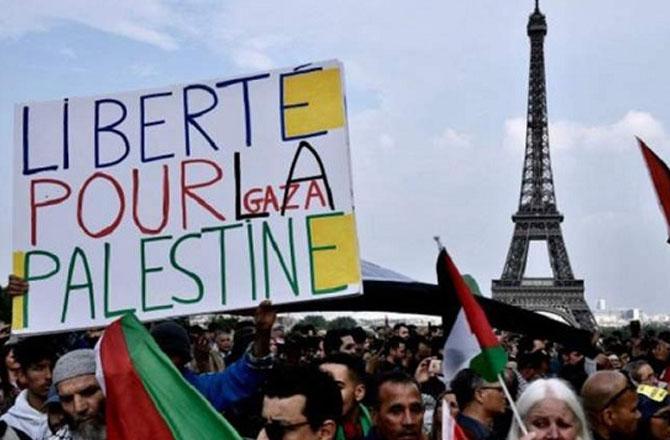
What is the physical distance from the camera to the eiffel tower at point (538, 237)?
60281 mm

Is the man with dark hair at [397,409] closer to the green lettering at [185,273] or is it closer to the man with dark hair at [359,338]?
the green lettering at [185,273]

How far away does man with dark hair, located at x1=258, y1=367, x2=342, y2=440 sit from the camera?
13.3 feet

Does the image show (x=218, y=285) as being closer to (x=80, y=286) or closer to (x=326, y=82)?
(x=80, y=286)

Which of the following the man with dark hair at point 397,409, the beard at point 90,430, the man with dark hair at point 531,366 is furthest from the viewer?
the man with dark hair at point 531,366

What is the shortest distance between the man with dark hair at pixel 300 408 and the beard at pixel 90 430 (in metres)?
0.87

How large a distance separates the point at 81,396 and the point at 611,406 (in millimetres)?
2783

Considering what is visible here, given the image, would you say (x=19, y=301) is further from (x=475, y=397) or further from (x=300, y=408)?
(x=475, y=397)

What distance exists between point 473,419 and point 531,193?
5935cm

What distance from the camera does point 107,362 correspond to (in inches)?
165

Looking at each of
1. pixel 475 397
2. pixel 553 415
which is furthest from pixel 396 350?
pixel 553 415

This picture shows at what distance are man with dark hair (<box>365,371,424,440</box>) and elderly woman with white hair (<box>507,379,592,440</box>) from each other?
127cm

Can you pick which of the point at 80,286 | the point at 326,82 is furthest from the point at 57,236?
the point at 326,82

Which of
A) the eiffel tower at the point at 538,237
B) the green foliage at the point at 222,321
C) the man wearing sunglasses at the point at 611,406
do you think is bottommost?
the man wearing sunglasses at the point at 611,406

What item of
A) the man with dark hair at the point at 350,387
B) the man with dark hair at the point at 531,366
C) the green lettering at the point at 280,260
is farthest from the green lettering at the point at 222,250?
the man with dark hair at the point at 531,366
